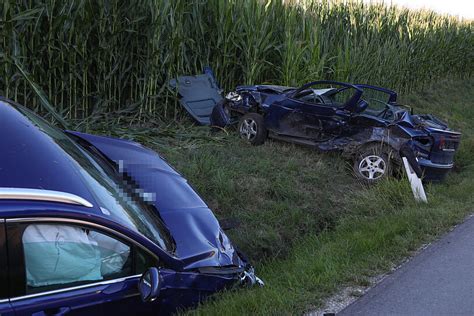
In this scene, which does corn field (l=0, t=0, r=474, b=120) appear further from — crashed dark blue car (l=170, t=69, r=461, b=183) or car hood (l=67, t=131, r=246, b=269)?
car hood (l=67, t=131, r=246, b=269)

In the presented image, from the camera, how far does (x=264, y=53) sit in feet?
35.4

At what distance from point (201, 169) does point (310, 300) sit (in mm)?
3326

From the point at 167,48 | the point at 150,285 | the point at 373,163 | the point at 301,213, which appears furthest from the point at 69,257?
the point at 167,48

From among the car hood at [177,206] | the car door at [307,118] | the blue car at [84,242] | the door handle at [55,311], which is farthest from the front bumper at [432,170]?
the door handle at [55,311]

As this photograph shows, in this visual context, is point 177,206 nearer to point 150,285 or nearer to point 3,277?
point 150,285

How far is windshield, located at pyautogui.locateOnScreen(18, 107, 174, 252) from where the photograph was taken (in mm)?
3115

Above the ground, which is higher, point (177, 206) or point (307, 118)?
point (177, 206)

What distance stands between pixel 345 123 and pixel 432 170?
149cm

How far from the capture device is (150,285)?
9.41ft

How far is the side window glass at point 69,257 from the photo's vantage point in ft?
8.57

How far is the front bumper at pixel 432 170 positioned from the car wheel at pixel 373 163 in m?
0.54

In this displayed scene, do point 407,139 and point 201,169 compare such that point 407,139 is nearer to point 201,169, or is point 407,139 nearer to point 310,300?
point 201,169

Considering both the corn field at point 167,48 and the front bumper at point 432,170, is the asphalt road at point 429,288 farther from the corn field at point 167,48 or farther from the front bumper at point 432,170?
the corn field at point 167,48

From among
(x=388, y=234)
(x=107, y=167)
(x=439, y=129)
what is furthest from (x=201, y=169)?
(x=439, y=129)
